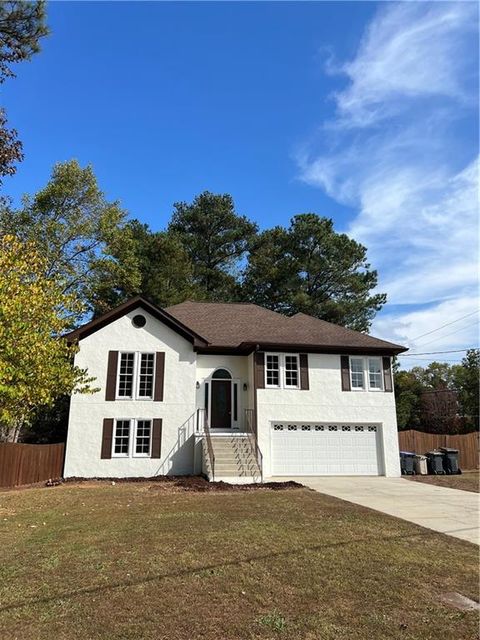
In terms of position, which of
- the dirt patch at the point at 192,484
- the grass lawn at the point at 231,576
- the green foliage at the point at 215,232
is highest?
the green foliage at the point at 215,232

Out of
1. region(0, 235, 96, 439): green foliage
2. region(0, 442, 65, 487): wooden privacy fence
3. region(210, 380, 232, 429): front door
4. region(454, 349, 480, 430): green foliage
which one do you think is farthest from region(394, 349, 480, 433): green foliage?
region(0, 235, 96, 439): green foliage

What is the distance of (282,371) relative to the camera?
63.2 ft

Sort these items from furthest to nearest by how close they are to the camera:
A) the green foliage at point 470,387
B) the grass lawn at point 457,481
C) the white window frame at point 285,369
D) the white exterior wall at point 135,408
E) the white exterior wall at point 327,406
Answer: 1. the green foliage at point 470,387
2. the white window frame at point 285,369
3. the white exterior wall at point 327,406
4. the white exterior wall at point 135,408
5. the grass lawn at point 457,481

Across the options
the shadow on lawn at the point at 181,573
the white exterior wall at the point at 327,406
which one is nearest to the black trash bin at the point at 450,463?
the white exterior wall at the point at 327,406

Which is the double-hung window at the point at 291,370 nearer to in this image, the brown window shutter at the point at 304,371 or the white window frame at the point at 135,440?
the brown window shutter at the point at 304,371

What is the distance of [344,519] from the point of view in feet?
30.7

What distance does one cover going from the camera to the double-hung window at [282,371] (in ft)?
62.7

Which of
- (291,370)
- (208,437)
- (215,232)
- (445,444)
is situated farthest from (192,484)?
(215,232)

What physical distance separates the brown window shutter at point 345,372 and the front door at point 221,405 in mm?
4830

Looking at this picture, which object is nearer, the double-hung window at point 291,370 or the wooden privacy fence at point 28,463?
the wooden privacy fence at point 28,463

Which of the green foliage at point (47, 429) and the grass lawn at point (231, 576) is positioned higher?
the green foliage at point (47, 429)

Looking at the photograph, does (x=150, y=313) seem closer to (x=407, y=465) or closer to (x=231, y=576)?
(x=407, y=465)

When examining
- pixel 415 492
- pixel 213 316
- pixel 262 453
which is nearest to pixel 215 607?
pixel 415 492

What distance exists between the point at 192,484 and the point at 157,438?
3.43 metres
